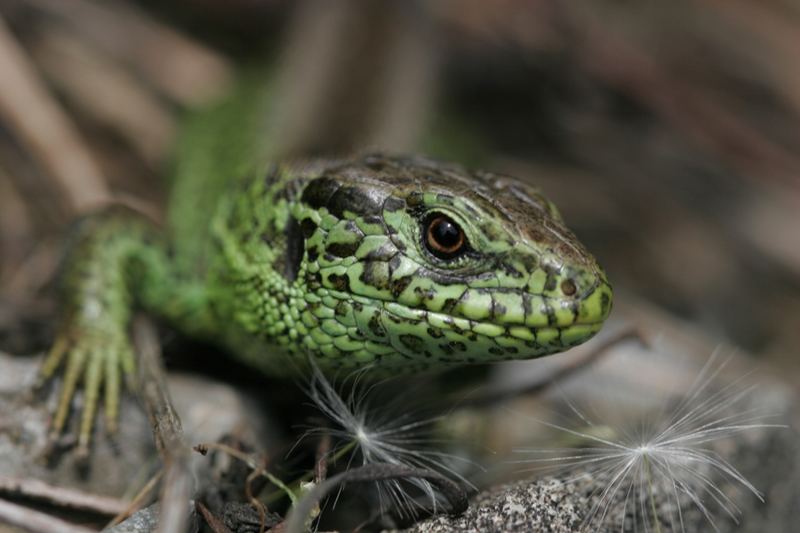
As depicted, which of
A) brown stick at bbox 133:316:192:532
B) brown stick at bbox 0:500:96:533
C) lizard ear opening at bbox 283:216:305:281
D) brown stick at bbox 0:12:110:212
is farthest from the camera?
brown stick at bbox 0:12:110:212

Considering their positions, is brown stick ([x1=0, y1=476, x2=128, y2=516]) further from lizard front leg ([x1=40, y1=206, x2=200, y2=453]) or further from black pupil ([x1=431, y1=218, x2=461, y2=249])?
black pupil ([x1=431, y1=218, x2=461, y2=249])

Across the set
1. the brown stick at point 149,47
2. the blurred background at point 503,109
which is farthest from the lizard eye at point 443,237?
the brown stick at point 149,47

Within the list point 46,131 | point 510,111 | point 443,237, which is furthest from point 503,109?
point 443,237

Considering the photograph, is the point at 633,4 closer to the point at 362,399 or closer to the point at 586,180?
the point at 586,180

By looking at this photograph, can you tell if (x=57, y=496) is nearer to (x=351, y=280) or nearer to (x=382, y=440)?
(x=382, y=440)

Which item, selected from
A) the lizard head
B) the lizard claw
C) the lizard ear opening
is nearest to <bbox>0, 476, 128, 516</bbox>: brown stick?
the lizard claw

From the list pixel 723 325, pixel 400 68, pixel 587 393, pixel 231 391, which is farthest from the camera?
pixel 400 68

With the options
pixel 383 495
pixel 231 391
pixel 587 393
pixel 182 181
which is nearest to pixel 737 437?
pixel 587 393
